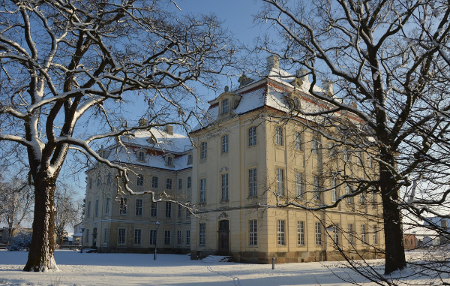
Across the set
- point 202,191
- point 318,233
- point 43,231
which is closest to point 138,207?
point 202,191

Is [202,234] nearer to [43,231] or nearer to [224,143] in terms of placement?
[224,143]

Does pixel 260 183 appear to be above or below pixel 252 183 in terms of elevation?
below

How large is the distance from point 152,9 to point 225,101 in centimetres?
1781

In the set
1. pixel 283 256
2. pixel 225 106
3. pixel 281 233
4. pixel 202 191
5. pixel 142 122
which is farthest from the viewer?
pixel 202 191

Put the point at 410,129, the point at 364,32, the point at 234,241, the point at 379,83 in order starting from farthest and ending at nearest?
the point at 234,241, the point at 364,32, the point at 379,83, the point at 410,129

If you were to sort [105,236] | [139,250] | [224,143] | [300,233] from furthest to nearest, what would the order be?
[139,250]
[105,236]
[224,143]
[300,233]

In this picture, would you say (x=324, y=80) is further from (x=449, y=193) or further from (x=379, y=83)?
(x=449, y=193)

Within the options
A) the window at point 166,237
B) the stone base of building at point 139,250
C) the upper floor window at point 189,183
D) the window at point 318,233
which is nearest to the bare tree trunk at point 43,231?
the window at point 318,233

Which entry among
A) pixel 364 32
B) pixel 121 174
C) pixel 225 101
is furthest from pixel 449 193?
pixel 225 101

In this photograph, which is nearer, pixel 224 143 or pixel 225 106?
pixel 224 143

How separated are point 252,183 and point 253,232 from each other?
10.7ft

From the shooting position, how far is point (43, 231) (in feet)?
42.8

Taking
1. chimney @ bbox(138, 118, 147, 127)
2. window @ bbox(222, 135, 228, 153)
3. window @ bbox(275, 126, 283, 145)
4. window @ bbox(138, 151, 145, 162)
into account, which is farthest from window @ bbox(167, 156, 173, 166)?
chimney @ bbox(138, 118, 147, 127)

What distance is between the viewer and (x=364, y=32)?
43.5ft
